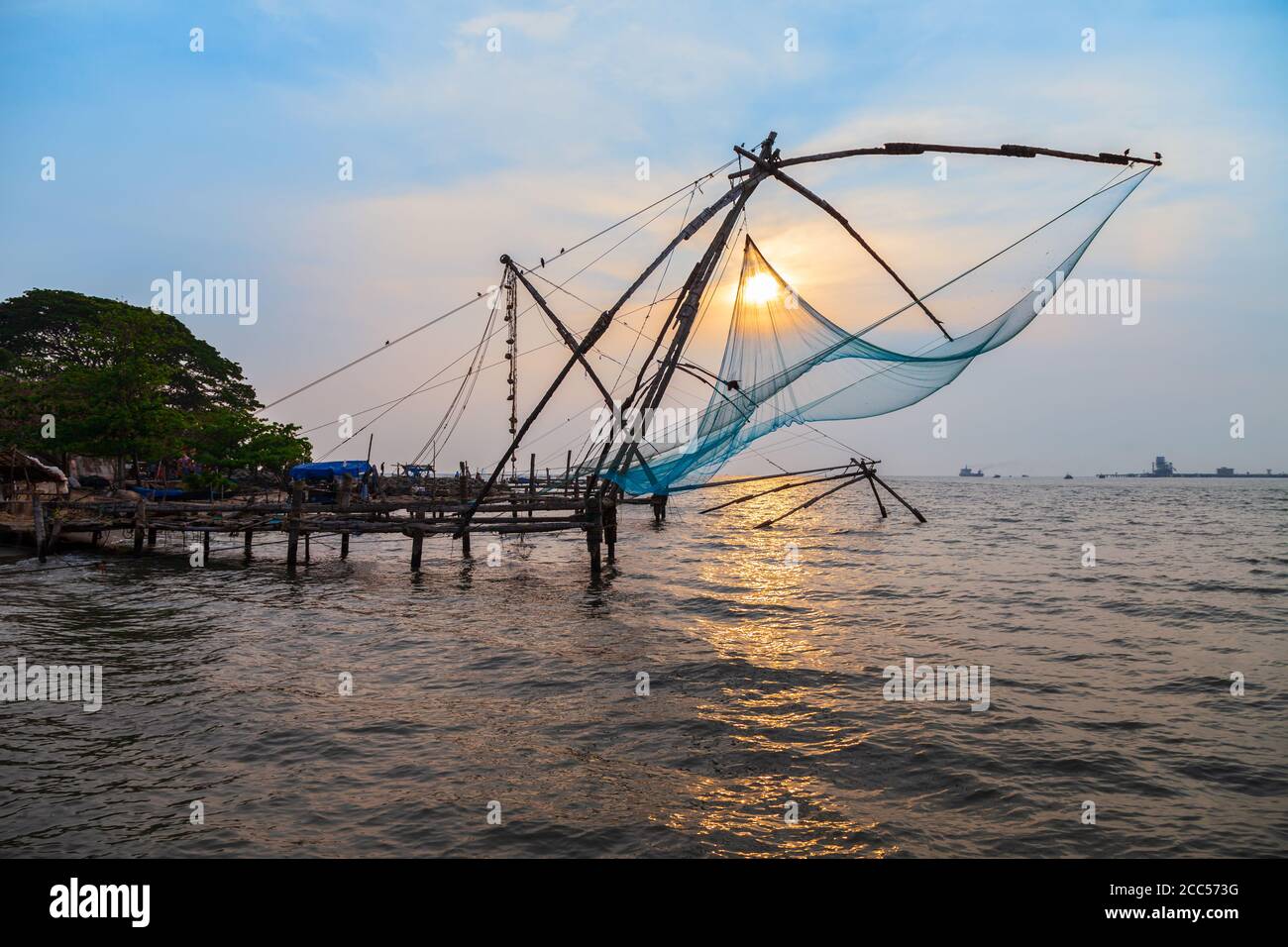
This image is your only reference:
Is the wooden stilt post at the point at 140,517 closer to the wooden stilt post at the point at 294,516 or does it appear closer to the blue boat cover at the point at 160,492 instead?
the wooden stilt post at the point at 294,516

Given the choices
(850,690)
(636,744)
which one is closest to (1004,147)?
(850,690)

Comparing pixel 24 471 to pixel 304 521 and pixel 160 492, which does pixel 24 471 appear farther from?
pixel 304 521

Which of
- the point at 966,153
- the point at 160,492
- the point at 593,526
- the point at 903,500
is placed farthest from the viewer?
the point at 903,500

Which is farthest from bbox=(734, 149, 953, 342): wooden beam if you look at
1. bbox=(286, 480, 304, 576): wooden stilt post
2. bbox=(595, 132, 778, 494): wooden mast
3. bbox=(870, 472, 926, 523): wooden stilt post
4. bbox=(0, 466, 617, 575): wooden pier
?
bbox=(870, 472, 926, 523): wooden stilt post

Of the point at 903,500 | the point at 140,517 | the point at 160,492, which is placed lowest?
the point at 903,500

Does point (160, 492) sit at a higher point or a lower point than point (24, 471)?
lower

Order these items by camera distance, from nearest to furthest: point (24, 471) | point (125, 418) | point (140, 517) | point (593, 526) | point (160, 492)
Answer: point (593, 526) < point (140, 517) < point (125, 418) < point (24, 471) < point (160, 492)

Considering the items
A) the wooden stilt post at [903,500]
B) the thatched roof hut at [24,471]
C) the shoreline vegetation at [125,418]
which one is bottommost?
the wooden stilt post at [903,500]

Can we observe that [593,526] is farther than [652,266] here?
Yes

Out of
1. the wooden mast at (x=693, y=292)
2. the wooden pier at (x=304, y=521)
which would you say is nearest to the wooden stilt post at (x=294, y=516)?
the wooden pier at (x=304, y=521)

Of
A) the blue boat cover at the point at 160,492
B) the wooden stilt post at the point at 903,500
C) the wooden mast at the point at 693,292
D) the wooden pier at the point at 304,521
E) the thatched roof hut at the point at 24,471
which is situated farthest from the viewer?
the wooden stilt post at the point at 903,500

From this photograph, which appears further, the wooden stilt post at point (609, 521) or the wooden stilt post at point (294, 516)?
the wooden stilt post at point (609, 521)

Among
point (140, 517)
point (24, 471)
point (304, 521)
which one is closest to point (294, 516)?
point (304, 521)
